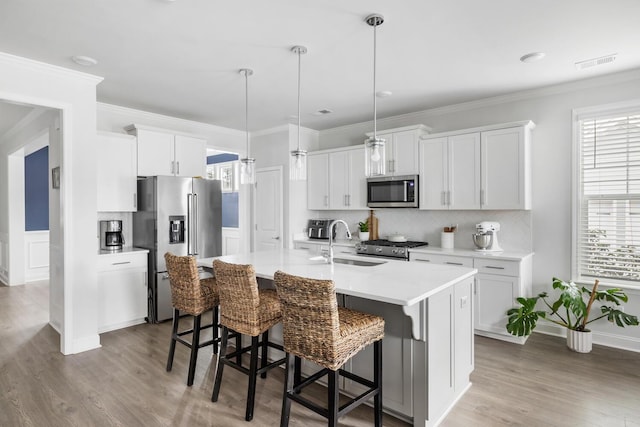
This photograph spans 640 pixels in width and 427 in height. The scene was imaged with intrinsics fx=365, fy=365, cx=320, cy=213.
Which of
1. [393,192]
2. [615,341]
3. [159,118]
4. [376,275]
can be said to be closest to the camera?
[376,275]

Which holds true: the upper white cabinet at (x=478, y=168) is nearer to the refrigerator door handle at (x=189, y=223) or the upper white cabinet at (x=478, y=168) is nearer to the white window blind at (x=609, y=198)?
the white window blind at (x=609, y=198)

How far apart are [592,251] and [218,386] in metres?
3.86

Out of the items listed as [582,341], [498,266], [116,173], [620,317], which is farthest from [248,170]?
[620,317]

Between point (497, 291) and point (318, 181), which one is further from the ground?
point (318, 181)

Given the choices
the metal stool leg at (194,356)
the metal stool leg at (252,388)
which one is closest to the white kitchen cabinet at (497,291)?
the metal stool leg at (252,388)

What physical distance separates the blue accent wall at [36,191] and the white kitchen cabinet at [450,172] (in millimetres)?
7155

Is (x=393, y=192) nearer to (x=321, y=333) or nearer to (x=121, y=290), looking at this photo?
(x=321, y=333)

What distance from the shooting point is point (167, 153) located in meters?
4.79

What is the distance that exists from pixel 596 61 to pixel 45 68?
194 inches

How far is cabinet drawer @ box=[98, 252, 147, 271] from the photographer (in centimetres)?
409

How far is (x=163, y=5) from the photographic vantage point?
235 centimetres

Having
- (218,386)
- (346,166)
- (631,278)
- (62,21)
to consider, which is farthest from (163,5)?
(631,278)

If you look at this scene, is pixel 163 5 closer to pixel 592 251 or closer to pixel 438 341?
pixel 438 341

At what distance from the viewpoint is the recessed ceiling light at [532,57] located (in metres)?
3.09
